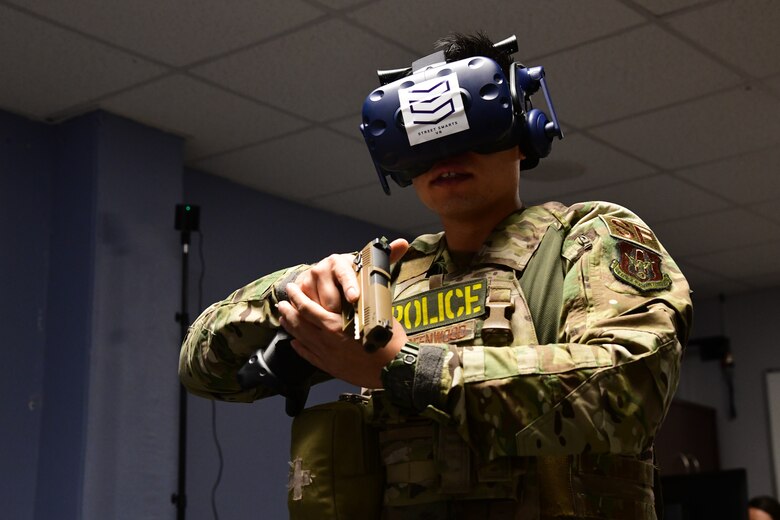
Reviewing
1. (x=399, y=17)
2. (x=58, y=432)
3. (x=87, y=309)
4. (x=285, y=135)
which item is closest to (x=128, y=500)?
(x=58, y=432)

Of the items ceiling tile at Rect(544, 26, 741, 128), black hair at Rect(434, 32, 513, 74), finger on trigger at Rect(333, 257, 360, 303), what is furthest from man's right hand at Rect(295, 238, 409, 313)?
ceiling tile at Rect(544, 26, 741, 128)

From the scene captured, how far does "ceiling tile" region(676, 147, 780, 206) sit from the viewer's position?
4.06 m

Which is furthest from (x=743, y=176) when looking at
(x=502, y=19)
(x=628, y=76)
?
(x=502, y=19)

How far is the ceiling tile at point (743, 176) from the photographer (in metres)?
4.06

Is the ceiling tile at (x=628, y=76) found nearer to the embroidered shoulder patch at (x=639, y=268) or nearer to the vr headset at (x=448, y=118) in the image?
the vr headset at (x=448, y=118)

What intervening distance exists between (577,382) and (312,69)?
2418 mm

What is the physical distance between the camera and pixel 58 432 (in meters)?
3.36

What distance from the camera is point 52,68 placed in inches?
124

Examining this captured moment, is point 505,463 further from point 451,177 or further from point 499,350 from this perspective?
point 451,177

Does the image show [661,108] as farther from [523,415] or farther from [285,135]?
[523,415]

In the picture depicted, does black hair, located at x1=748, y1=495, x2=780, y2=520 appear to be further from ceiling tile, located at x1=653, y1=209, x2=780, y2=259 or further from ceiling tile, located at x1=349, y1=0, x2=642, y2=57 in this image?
ceiling tile, located at x1=349, y1=0, x2=642, y2=57

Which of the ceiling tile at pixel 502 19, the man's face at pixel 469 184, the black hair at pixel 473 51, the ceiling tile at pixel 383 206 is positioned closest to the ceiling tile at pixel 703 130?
the ceiling tile at pixel 502 19

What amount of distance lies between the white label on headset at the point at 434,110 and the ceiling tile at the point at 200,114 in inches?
87.5

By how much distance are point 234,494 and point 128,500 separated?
2.41 feet
